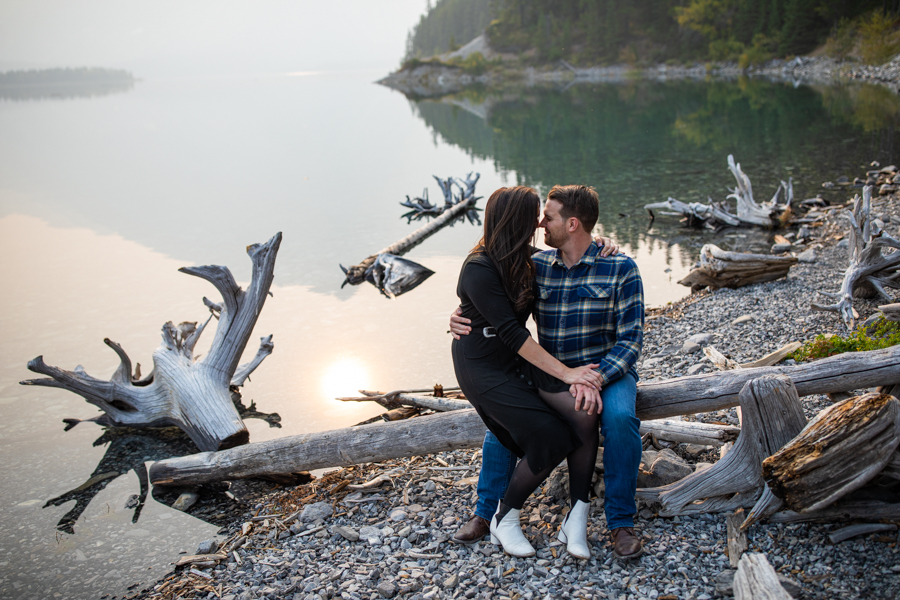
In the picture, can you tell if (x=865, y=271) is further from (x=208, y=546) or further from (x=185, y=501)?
(x=185, y=501)

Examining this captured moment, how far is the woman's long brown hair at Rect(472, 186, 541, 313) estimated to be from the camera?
438cm

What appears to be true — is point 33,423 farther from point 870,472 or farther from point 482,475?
point 870,472

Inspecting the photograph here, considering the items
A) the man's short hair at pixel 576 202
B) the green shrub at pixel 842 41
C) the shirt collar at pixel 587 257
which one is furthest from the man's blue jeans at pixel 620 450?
the green shrub at pixel 842 41

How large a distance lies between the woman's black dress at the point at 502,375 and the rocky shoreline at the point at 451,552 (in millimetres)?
761

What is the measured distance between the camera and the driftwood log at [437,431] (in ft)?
15.0

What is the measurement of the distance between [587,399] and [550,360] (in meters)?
0.37

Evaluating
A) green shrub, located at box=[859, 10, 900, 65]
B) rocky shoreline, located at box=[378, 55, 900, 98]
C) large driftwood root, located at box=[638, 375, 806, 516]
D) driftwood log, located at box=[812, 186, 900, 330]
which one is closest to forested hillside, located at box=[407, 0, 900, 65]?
green shrub, located at box=[859, 10, 900, 65]

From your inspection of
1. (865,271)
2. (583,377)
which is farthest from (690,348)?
(583,377)

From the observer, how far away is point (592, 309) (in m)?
4.59

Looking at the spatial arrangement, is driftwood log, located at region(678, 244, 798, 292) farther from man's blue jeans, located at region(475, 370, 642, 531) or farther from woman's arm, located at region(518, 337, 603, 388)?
woman's arm, located at region(518, 337, 603, 388)

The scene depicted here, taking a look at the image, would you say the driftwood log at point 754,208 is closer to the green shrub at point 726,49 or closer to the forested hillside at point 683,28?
the forested hillside at point 683,28

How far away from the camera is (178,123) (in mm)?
63938

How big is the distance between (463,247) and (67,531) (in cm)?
1288

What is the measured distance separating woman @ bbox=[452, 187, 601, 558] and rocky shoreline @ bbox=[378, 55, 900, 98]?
47118mm
